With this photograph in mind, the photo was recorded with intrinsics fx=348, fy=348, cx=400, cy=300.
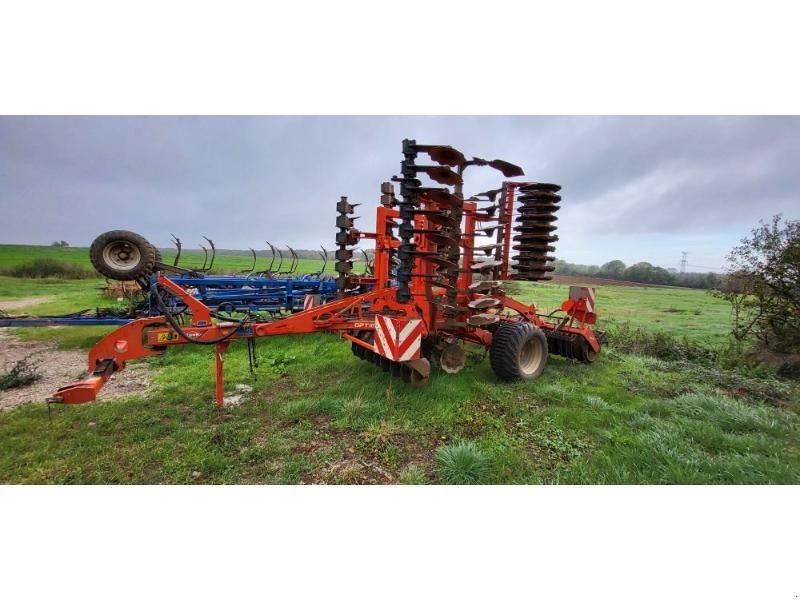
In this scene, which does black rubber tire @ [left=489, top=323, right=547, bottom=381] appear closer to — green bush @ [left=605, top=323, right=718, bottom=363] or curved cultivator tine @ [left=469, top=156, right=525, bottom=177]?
curved cultivator tine @ [left=469, top=156, right=525, bottom=177]

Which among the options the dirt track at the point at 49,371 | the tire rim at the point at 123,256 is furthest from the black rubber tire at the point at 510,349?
the tire rim at the point at 123,256

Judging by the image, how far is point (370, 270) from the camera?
9.25m

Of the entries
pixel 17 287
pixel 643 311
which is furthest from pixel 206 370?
pixel 17 287

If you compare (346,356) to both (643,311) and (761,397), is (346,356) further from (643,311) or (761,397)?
(643,311)

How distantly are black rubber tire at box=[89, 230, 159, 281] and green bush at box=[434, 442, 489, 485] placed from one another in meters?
5.07

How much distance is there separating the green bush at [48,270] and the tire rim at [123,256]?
10.8 metres

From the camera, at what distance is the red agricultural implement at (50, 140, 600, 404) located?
3730mm

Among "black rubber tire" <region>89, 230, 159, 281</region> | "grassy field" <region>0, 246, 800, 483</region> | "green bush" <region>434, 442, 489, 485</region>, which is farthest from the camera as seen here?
"black rubber tire" <region>89, 230, 159, 281</region>

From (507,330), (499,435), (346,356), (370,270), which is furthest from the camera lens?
(370,270)

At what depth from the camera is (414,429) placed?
3477mm

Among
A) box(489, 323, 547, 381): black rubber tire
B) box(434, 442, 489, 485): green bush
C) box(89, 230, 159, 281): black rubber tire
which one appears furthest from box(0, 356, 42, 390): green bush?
box(489, 323, 547, 381): black rubber tire

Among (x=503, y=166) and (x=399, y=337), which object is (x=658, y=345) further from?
(x=399, y=337)

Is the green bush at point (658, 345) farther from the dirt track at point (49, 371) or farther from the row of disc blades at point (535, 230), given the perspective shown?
the dirt track at point (49, 371)

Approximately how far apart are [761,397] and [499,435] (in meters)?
3.81
